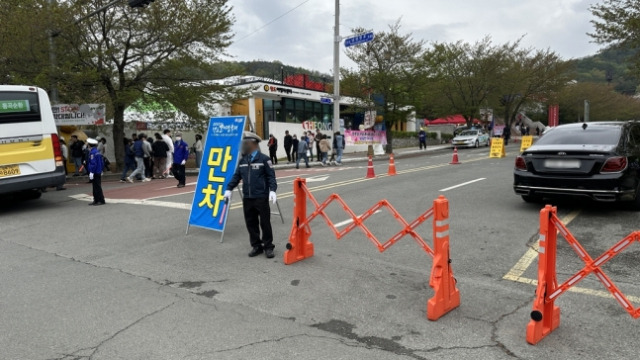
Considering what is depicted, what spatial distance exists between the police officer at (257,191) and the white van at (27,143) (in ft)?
22.4

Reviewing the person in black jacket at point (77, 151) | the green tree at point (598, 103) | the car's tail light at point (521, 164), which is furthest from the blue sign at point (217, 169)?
the green tree at point (598, 103)

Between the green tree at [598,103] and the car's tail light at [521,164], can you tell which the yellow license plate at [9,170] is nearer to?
the car's tail light at [521,164]

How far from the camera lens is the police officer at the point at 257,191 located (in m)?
6.21

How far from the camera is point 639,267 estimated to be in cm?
535

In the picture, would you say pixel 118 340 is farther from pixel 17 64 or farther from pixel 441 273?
pixel 17 64

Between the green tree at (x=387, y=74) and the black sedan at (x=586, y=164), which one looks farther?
the green tree at (x=387, y=74)

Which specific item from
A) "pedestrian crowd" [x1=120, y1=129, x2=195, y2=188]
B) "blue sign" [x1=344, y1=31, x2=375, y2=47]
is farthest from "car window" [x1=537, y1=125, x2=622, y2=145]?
"blue sign" [x1=344, y1=31, x2=375, y2=47]

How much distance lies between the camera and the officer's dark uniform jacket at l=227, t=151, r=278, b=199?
621 cm

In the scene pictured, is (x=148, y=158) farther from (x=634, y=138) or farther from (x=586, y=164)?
(x=634, y=138)

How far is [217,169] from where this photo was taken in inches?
300

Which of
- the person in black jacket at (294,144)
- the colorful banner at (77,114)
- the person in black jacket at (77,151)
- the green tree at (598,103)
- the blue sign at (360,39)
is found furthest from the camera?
the green tree at (598,103)

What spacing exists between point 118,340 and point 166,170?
51.0 feet

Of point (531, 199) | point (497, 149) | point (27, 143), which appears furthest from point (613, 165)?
point (497, 149)

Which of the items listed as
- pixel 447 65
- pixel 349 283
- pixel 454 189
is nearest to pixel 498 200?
pixel 454 189
